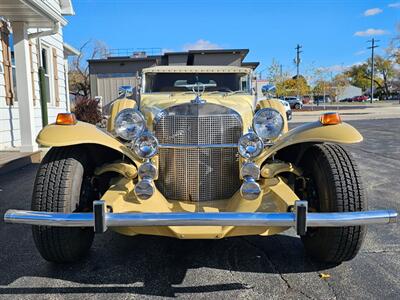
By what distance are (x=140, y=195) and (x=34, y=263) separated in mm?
1116

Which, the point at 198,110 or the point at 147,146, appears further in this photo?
the point at 198,110

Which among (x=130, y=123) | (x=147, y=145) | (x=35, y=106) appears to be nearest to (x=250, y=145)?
(x=147, y=145)

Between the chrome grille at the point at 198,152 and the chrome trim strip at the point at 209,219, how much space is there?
0.73 m

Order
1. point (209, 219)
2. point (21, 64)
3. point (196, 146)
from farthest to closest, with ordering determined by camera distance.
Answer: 1. point (21, 64)
2. point (196, 146)
3. point (209, 219)

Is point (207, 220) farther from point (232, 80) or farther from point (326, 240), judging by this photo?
point (232, 80)

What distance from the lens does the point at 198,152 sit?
3090 millimetres

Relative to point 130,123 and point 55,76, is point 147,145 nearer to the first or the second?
point 130,123

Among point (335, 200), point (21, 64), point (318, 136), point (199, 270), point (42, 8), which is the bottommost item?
point (199, 270)

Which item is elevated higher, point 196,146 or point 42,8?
point 42,8

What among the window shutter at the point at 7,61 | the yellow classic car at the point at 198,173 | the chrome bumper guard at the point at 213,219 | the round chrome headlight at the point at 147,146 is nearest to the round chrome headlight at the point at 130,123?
the yellow classic car at the point at 198,173

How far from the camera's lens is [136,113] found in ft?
9.86

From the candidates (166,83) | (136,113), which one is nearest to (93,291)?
(136,113)

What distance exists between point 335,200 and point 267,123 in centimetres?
76

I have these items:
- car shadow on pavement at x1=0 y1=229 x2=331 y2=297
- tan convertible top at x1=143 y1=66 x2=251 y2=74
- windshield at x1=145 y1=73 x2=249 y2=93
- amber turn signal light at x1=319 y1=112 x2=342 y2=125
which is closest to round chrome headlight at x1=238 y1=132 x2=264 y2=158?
amber turn signal light at x1=319 y1=112 x2=342 y2=125
